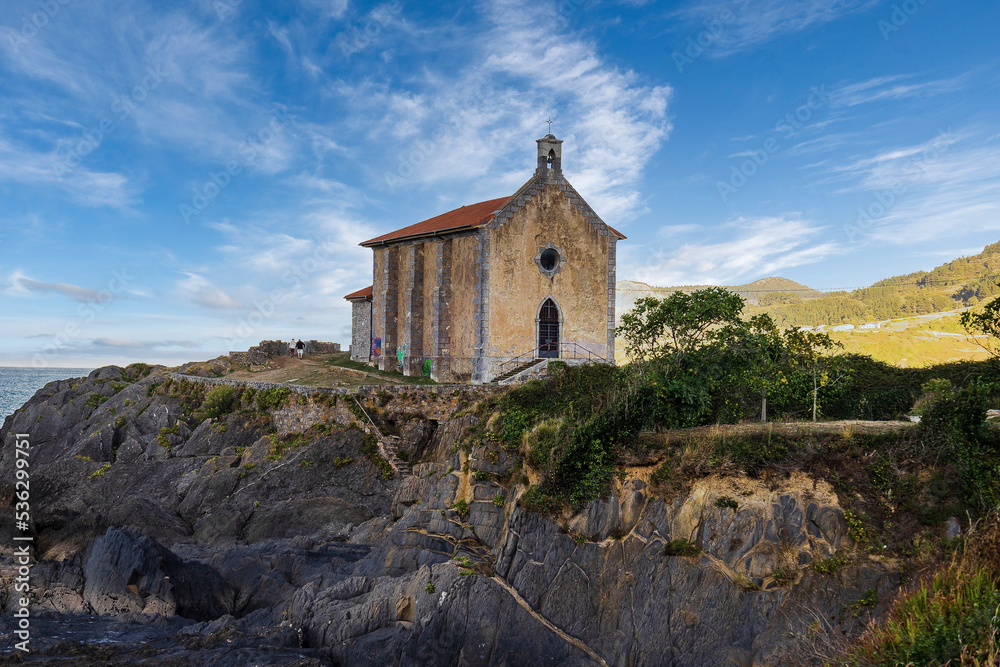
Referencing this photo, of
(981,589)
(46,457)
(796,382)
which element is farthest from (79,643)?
(46,457)

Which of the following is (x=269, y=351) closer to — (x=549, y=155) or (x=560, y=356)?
(x=560, y=356)

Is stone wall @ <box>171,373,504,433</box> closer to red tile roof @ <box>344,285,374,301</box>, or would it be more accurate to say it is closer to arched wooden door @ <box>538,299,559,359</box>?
arched wooden door @ <box>538,299,559,359</box>

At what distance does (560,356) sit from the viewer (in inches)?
1185

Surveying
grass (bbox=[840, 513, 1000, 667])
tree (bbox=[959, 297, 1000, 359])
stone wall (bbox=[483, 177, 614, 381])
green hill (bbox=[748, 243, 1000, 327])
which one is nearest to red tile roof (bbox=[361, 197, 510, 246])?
stone wall (bbox=[483, 177, 614, 381])

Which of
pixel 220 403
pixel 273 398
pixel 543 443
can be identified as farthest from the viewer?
pixel 220 403

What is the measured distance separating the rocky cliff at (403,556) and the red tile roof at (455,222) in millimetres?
8719

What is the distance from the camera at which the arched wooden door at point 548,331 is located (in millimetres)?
29906

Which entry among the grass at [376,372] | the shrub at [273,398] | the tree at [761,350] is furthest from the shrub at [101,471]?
the tree at [761,350]

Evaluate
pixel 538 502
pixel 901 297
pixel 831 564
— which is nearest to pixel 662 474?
pixel 538 502

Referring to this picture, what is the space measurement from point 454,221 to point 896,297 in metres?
72.8

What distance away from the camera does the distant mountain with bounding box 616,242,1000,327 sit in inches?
2758

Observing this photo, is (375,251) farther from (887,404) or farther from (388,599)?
(887,404)

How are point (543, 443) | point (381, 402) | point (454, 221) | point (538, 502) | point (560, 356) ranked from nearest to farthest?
point (538, 502)
point (543, 443)
point (381, 402)
point (560, 356)
point (454, 221)

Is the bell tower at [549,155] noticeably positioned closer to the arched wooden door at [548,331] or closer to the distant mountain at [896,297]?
the arched wooden door at [548,331]
